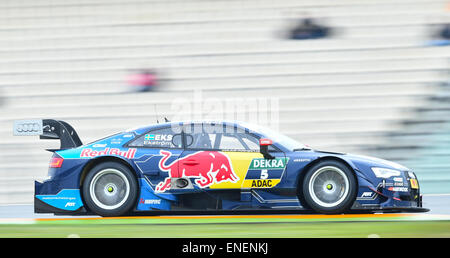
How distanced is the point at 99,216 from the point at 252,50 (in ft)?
16.4

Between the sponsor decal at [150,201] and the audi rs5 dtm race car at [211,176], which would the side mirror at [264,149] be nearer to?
the audi rs5 dtm race car at [211,176]

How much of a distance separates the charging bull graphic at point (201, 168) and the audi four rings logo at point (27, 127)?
4.73 ft

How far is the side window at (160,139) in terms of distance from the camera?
6.85 m

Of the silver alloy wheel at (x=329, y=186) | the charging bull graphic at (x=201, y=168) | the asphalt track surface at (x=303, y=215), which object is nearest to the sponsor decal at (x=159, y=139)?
the charging bull graphic at (x=201, y=168)

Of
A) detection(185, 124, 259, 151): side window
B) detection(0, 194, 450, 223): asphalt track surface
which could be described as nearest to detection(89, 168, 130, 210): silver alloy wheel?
detection(0, 194, 450, 223): asphalt track surface

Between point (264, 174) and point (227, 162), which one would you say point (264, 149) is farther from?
point (227, 162)

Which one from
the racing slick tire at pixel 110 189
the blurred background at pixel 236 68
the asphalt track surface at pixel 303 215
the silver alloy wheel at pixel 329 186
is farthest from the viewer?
the blurred background at pixel 236 68

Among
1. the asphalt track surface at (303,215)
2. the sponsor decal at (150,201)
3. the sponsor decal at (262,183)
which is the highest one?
the sponsor decal at (262,183)

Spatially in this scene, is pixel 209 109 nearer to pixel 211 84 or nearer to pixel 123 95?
pixel 211 84

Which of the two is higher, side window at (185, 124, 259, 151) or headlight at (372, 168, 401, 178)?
side window at (185, 124, 259, 151)

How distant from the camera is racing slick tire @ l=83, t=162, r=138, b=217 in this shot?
22.0 feet

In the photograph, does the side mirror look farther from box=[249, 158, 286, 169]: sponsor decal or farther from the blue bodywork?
the blue bodywork

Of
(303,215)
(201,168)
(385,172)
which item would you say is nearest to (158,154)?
(201,168)

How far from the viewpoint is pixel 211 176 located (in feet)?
21.6
